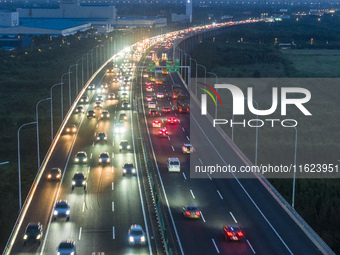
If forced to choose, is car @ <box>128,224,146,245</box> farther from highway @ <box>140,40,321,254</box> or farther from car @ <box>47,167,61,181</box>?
car @ <box>47,167,61,181</box>

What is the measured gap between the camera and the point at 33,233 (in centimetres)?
2844

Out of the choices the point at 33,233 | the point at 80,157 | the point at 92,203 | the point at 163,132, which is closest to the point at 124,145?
the point at 80,157

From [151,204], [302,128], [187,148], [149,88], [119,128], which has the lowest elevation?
[302,128]

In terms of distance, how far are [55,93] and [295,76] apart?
5266 cm

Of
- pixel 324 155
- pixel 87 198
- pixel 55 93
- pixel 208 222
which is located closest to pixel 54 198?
pixel 87 198

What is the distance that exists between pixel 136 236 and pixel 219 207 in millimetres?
7224

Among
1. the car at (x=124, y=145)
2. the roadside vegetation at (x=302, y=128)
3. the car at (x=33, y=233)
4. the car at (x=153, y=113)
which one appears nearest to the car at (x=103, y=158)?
the car at (x=124, y=145)

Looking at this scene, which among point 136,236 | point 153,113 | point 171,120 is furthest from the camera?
point 153,113

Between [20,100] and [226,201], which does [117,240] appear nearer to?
[226,201]

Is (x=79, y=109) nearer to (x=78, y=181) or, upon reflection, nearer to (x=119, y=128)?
(x=119, y=128)

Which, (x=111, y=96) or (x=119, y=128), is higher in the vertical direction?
(x=111, y=96)

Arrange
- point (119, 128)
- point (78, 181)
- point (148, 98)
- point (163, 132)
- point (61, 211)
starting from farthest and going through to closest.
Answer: point (148, 98) < point (119, 128) < point (163, 132) < point (78, 181) < point (61, 211)

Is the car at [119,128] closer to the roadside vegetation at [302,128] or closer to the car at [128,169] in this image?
the roadside vegetation at [302,128]

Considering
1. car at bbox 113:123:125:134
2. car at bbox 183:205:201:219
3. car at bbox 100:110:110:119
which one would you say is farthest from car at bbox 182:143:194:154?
car at bbox 100:110:110:119
